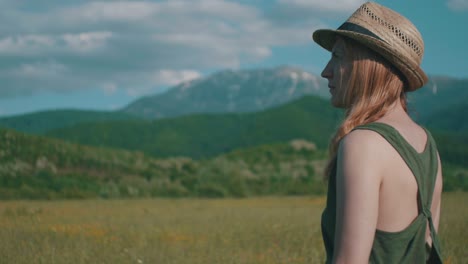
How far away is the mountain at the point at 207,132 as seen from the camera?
152 metres

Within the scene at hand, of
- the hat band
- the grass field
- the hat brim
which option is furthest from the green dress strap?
the grass field

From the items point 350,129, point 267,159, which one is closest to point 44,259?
point 350,129

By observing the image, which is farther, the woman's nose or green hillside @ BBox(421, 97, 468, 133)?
green hillside @ BBox(421, 97, 468, 133)

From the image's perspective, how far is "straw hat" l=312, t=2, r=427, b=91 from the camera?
2.59m

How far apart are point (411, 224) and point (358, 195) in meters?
0.43

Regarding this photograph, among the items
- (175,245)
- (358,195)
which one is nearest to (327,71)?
(358,195)

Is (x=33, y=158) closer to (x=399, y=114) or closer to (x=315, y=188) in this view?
(x=315, y=188)

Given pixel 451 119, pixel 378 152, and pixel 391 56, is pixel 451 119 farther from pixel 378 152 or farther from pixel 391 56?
pixel 378 152

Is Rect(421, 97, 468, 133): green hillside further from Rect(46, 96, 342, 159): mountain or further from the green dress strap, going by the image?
the green dress strap

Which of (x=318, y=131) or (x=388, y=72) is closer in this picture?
(x=388, y=72)

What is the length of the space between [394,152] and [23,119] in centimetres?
19038

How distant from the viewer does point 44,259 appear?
302 inches

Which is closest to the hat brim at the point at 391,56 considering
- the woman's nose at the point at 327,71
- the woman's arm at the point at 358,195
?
the woman's nose at the point at 327,71

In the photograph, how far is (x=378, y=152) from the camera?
90.8 inches
